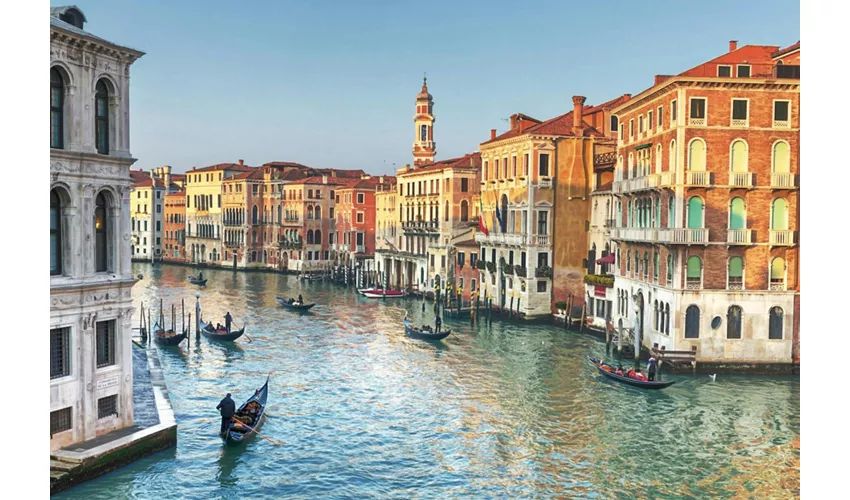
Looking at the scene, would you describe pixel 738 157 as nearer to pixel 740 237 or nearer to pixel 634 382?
pixel 740 237

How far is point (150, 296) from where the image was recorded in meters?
26.4

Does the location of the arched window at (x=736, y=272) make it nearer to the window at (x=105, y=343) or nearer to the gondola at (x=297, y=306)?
the window at (x=105, y=343)

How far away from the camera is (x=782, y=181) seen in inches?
507

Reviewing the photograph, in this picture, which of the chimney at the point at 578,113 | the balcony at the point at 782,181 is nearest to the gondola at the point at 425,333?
the chimney at the point at 578,113

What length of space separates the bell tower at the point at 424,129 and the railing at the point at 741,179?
83.0 ft

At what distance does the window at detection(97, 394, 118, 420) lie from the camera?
7988 mm

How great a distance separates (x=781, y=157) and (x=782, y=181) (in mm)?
361

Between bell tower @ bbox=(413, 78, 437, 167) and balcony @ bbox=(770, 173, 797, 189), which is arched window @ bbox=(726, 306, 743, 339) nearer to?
balcony @ bbox=(770, 173, 797, 189)

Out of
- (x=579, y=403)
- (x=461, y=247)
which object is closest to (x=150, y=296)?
(x=461, y=247)

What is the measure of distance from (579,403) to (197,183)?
33.4 metres

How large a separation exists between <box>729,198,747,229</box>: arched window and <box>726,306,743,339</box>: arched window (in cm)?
125

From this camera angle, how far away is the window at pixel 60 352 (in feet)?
24.7

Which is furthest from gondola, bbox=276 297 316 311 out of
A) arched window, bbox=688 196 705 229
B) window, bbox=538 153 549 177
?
arched window, bbox=688 196 705 229

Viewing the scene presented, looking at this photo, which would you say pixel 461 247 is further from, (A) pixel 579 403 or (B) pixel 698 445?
(B) pixel 698 445
